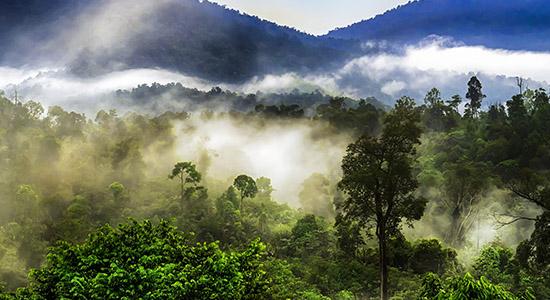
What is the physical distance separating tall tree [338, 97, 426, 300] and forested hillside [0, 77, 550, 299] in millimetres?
66

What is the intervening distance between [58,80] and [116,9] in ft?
145

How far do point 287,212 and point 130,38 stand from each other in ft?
429

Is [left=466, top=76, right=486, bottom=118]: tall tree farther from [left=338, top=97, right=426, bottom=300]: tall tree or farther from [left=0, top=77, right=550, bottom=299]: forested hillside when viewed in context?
[left=338, top=97, right=426, bottom=300]: tall tree

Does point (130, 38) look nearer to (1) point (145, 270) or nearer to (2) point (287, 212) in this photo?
(2) point (287, 212)

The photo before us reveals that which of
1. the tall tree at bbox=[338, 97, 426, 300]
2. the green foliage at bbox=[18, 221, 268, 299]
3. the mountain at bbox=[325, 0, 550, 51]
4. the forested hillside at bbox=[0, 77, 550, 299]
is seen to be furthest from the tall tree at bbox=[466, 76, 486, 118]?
the mountain at bbox=[325, 0, 550, 51]

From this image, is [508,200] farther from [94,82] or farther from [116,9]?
[116,9]

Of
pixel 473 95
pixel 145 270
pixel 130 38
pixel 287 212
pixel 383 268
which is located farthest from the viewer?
pixel 130 38

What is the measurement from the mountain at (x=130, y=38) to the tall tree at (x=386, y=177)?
328ft

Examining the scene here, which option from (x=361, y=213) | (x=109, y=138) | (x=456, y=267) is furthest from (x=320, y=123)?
(x=361, y=213)

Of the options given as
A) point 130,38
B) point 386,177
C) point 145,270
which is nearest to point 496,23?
point 130,38

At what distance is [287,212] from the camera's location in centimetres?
4412

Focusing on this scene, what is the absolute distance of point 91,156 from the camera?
50.6 m

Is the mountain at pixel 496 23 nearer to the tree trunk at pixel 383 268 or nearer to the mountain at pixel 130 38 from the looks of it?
the mountain at pixel 130 38

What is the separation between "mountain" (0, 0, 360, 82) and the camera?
385 feet
